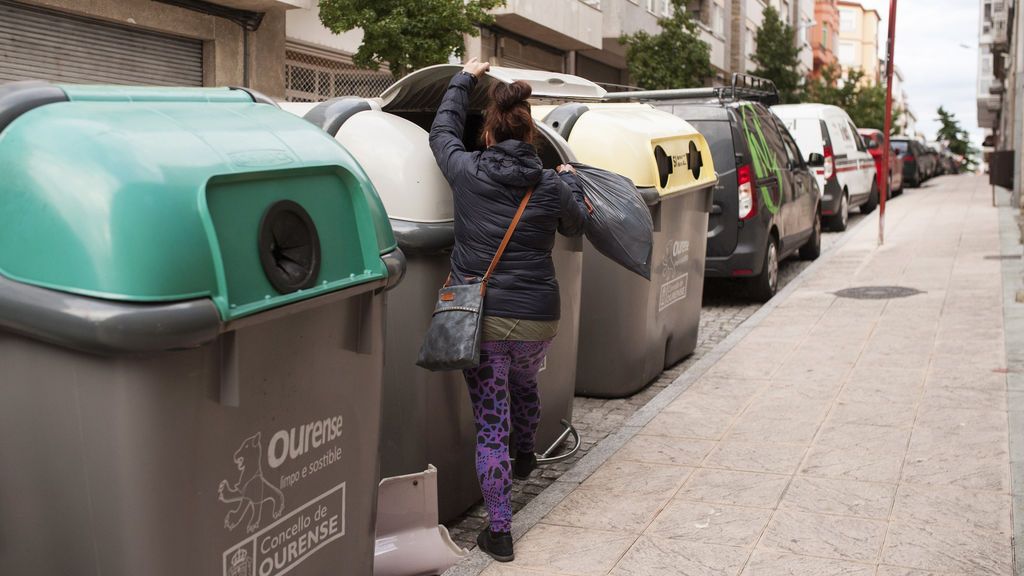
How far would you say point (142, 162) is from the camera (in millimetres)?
Result: 2770

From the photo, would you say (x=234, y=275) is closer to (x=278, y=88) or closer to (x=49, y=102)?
(x=49, y=102)

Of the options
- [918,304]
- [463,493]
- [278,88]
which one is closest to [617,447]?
[463,493]

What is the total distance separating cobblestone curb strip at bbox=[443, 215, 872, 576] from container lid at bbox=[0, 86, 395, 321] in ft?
4.58

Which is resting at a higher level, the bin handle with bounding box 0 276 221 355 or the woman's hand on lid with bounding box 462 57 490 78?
the woman's hand on lid with bounding box 462 57 490 78

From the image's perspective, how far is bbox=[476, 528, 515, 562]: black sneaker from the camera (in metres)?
Result: 4.25

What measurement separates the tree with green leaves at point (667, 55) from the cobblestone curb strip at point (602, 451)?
19.0m

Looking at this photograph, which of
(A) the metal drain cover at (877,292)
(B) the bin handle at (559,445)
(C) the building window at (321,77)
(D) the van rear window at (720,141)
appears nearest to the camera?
(B) the bin handle at (559,445)

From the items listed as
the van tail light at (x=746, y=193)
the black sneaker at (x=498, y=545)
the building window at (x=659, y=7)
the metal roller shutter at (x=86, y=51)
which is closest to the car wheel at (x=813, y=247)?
the van tail light at (x=746, y=193)

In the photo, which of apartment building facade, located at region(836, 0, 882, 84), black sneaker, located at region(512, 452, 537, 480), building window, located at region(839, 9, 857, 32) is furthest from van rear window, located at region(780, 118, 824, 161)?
building window, located at region(839, 9, 857, 32)

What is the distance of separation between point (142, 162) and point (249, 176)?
0.34 metres

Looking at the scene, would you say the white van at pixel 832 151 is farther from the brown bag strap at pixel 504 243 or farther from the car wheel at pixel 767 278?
the brown bag strap at pixel 504 243

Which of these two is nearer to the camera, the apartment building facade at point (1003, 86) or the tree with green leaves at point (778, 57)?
the apartment building facade at point (1003, 86)

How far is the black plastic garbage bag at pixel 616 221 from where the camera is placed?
15.7ft

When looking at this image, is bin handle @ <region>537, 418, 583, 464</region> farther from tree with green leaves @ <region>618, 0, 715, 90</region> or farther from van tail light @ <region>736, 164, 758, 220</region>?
tree with green leaves @ <region>618, 0, 715, 90</region>
